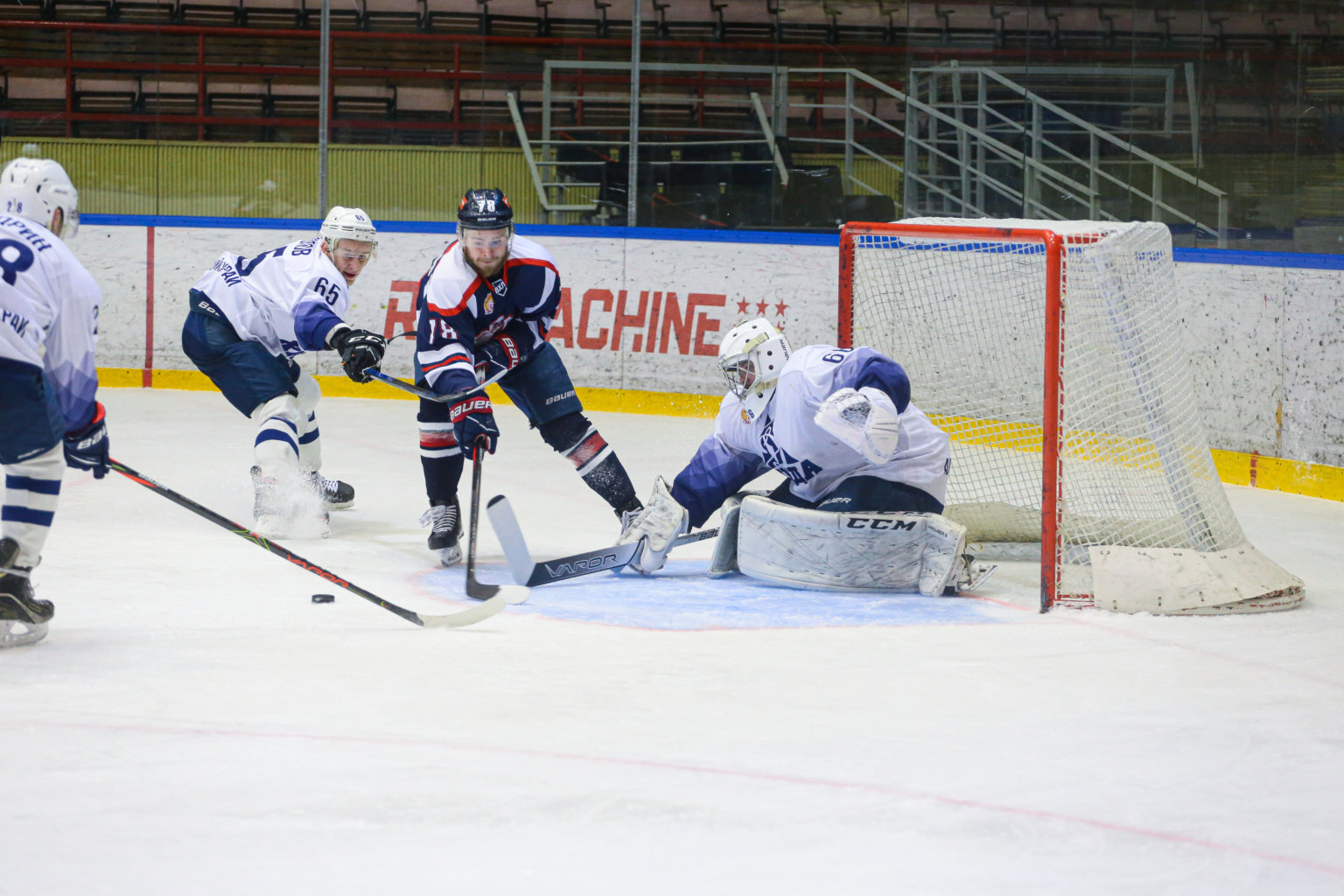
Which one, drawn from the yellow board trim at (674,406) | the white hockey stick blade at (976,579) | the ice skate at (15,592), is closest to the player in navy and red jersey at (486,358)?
the white hockey stick blade at (976,579)

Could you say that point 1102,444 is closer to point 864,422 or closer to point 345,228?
point 864,422

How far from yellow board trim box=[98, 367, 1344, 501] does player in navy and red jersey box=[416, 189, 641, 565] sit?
104 inches

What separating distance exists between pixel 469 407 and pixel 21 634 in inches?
53.2

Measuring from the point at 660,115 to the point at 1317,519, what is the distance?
13.8ft

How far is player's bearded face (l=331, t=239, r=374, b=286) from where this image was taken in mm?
4949

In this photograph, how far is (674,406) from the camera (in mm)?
7695

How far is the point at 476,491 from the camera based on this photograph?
13.4 ft

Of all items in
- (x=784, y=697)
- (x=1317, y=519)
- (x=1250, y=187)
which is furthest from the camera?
(x=1250, y=187)

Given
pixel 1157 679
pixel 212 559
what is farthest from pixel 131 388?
pixel 1157 679

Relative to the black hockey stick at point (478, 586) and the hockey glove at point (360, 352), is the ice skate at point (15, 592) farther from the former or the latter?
the hockey glove at point (360, 352)

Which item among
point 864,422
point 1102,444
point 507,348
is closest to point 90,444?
point 507,348

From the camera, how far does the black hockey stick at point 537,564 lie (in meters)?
3.88

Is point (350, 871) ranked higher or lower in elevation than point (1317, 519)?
lower

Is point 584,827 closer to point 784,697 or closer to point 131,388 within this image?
point 784,697
